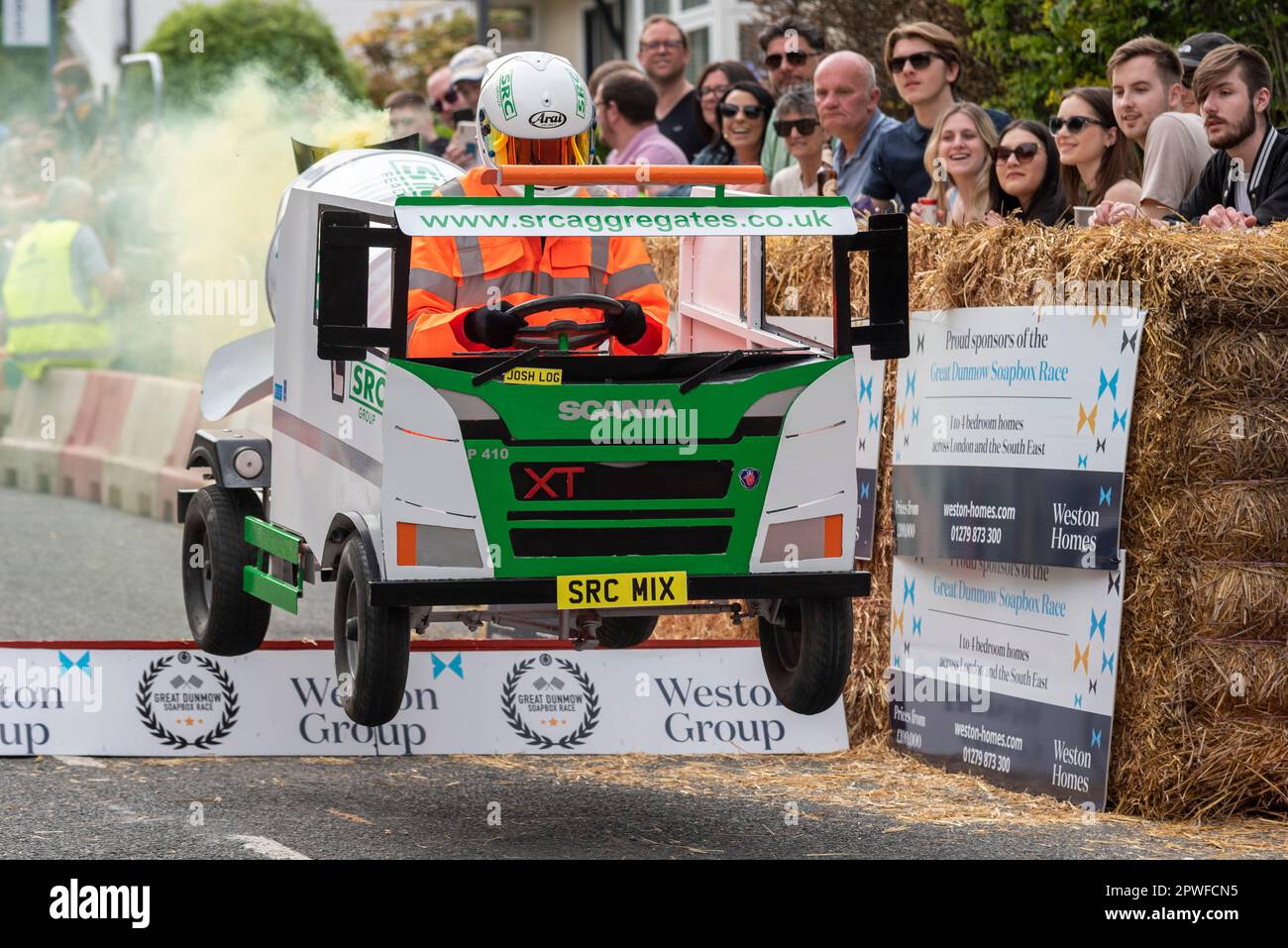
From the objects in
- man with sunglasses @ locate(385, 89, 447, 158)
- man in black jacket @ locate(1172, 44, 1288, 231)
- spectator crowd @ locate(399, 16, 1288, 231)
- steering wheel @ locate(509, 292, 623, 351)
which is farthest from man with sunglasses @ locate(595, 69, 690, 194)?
steering wheel @ locate(509, 292, 623, 351)

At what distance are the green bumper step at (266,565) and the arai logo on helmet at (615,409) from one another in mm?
1479

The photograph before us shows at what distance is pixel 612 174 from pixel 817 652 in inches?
66.9

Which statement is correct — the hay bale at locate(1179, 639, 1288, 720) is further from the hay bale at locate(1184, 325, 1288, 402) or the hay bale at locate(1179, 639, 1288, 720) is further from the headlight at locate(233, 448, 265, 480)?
the headlight at locate(233, 448, 265, 480)

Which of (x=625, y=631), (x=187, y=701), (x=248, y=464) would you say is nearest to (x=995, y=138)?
(x=625, y=631)

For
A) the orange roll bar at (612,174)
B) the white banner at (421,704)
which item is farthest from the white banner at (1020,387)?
the orange roll bar at (612,174)

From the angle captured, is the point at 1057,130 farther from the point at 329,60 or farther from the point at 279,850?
the point at 329,60

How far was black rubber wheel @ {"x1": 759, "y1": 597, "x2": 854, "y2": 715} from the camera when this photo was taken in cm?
709

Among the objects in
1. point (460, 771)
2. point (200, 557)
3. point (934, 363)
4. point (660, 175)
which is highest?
point (660, 175)

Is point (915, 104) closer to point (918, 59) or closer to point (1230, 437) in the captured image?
point (918, 59)

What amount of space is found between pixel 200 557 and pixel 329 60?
1489 inches

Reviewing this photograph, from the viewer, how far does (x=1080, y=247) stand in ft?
27.3

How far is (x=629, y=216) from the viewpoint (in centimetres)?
670

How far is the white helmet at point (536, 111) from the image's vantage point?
7266mm

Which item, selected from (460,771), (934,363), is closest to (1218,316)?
→ (934,363)
